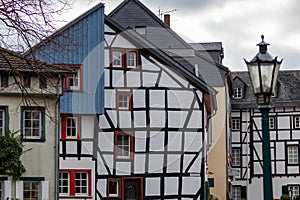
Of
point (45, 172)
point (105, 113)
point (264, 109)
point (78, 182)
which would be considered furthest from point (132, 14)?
point (264, 109)

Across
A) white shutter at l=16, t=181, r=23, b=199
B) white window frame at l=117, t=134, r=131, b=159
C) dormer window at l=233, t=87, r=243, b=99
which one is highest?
dormer window at l=233, t=87, r=243, b=99

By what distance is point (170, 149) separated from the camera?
33656 millimetres

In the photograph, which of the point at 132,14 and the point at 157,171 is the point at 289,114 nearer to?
the point at 132,14

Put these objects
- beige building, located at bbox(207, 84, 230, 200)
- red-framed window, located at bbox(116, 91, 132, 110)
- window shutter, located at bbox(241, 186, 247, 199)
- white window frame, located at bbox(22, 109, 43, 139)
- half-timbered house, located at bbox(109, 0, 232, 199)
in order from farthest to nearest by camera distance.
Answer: window shutter, located at bbox(241, 186, 247, 199), beige building, located at bbox(207, 84, 230, 200), half-timbered house, located at bbox(109, 0, 232, 199), red-framed window, located at bbox(116, 91, 132, 110), white window frame, located at bbox(22, 109, 43, 139)

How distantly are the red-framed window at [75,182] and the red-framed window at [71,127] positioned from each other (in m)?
1.47

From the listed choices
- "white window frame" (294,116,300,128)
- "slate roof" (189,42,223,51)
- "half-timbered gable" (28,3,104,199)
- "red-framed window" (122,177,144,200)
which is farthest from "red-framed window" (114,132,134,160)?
"white window frame" (294,116,300,128)

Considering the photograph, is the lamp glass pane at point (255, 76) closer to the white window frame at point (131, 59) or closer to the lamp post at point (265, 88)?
the lamp post at point (265, 88)

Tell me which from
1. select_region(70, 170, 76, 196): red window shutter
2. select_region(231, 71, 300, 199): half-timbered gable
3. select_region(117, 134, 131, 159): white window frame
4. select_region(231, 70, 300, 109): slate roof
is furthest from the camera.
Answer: select_region(231, 70, 300, 109): slate roof

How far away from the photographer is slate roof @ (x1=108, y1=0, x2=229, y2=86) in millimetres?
42594

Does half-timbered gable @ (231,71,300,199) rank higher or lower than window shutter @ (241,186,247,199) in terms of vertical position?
higher

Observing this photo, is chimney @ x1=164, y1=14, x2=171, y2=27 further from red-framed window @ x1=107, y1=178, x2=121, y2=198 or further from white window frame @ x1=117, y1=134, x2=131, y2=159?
red-framed window @ x1=107, y1=178, x2=121, y2=198

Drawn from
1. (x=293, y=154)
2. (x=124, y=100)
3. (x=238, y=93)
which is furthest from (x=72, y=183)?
(x=238, y=93)

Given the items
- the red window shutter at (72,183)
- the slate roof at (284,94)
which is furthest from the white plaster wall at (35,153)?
the slate roof at (284,94)

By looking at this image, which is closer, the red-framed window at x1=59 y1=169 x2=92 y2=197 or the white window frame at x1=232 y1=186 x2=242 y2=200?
the red-framed window at x1=59 y1=169 x2=92 y2=197
